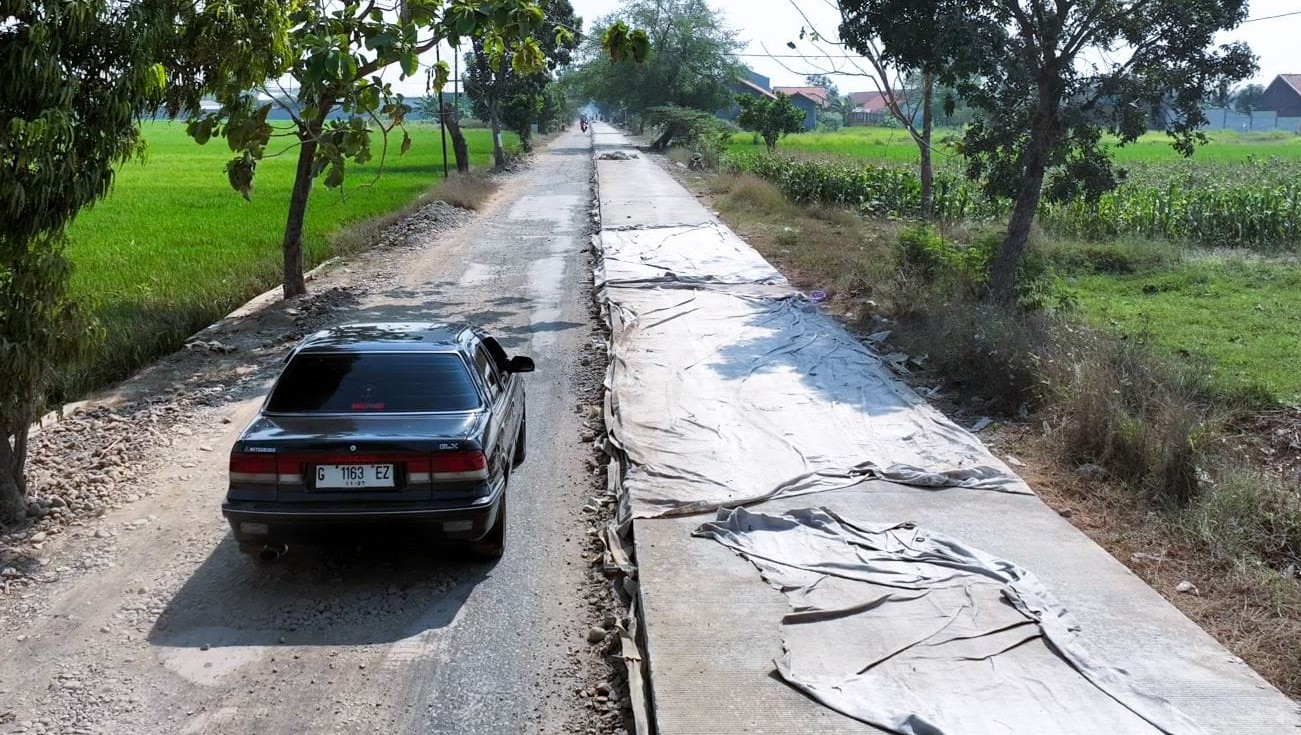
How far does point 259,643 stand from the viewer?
215 inches

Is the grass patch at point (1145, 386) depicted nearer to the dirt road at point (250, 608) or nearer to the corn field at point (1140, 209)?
the corn field at point (1140, 209)

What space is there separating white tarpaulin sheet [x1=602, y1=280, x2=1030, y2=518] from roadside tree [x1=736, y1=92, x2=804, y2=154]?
33.2 metres

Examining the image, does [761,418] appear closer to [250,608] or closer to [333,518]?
[333,518]

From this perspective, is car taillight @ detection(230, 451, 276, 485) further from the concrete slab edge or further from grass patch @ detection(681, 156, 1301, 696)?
grass patch @ detection(681, 156, 1301, 696)

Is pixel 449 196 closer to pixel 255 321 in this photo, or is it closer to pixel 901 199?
pixel 901 199

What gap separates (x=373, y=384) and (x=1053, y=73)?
10473 millimetres

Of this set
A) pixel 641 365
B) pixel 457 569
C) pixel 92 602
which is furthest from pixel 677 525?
pixel 641 365

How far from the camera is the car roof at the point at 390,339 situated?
6.80 m

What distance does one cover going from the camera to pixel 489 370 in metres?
7.43

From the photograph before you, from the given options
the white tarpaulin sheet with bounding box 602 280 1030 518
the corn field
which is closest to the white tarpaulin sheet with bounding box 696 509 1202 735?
the white tarpaulin sheet with bounding box 602 280 1030 518

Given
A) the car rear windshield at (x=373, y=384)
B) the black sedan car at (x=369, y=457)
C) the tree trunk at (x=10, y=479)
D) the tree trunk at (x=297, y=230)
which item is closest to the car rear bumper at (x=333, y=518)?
the black sedan car at (x=369, y=457)

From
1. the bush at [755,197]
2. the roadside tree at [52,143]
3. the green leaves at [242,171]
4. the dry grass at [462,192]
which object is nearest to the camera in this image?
the roadside tree at [52,143]

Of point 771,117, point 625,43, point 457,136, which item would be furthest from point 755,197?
point 625,43

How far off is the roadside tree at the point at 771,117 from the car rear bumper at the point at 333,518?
133 feet
